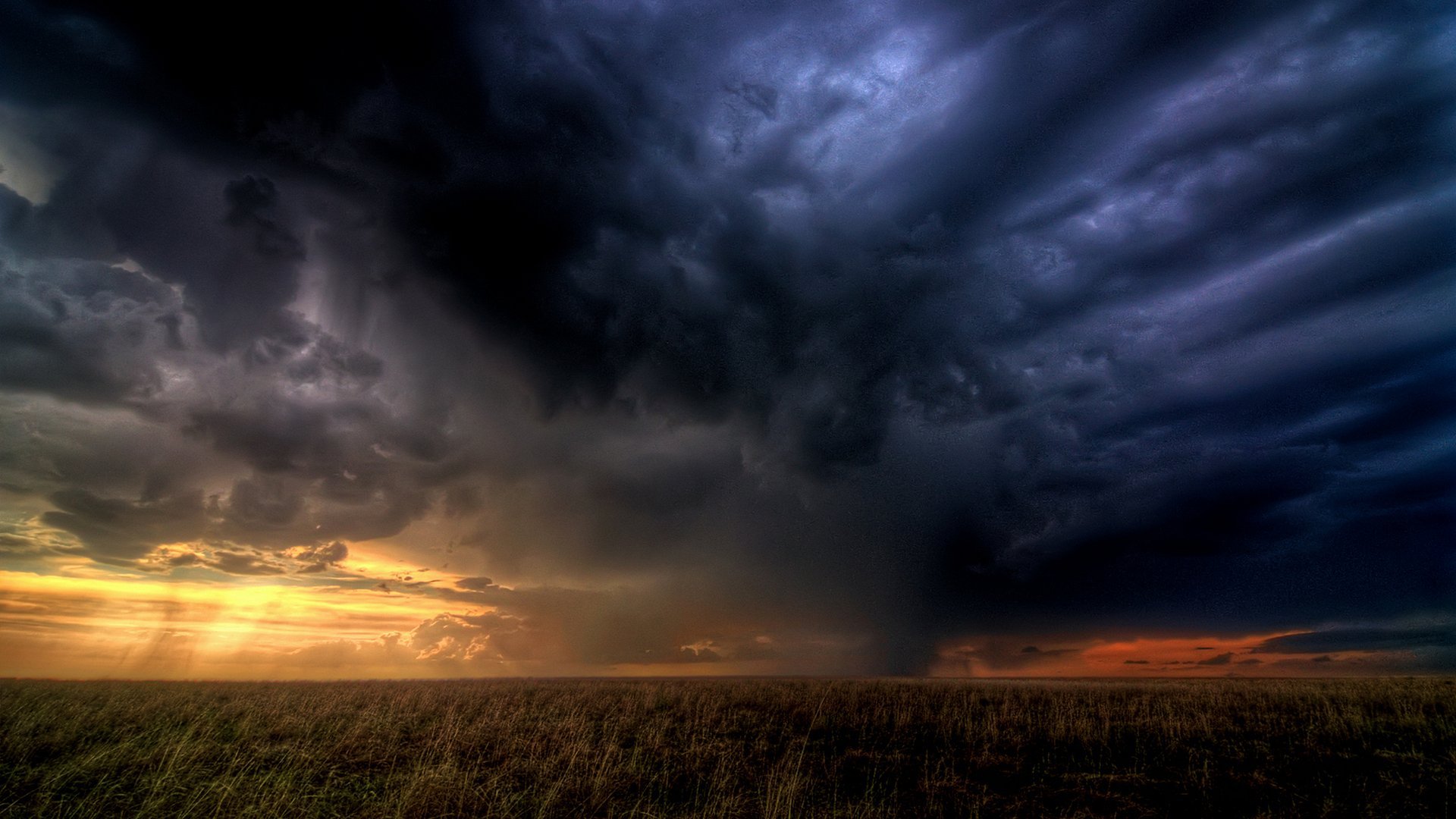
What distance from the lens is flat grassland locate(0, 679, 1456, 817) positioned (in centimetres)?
1157

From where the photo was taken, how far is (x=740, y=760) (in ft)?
50.2

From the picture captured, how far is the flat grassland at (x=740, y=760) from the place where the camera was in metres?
11.6

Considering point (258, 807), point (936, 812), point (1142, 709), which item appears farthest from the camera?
point (1142, 709)

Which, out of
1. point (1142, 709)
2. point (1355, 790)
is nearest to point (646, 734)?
point (1355, 790)

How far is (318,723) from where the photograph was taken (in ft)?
66.5

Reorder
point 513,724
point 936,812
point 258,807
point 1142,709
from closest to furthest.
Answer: point 258,807
point 936,812
point 513,724
point 1142,709

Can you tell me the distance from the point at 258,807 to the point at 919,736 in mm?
15905

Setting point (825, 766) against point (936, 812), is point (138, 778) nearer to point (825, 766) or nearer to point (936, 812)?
point (825, 766)

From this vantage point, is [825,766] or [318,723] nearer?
[825,766]

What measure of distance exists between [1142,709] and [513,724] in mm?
22048

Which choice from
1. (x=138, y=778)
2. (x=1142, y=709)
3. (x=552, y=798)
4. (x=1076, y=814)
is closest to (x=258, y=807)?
(x=138, y=778)

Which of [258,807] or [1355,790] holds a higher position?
[258,807]

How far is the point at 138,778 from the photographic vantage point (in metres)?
12.6

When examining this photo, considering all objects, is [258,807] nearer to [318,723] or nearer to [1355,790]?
[318,723]
